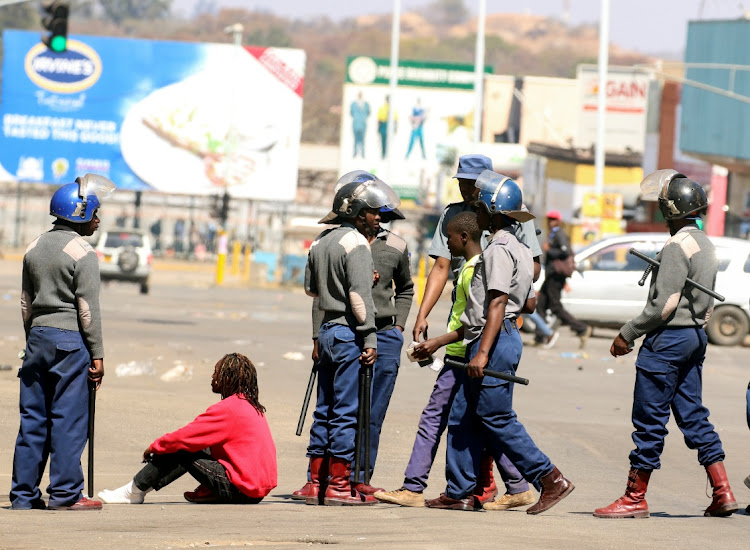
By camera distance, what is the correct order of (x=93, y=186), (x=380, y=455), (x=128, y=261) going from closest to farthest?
(x=93, y=186), (x=380, y=455), (x=128, y=261)

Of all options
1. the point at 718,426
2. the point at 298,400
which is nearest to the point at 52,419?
the point at 298,400

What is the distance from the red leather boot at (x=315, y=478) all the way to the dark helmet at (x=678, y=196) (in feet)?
7.63

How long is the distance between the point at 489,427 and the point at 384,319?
1140 mm

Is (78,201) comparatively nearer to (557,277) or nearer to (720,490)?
(720,490)

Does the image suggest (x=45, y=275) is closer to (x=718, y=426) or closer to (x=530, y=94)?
(x=718, y=426)

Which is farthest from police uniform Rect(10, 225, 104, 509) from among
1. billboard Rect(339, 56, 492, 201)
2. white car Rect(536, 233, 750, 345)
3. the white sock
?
billboard Rect(339, 56, 492, 201)

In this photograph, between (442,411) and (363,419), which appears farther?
(363,419)

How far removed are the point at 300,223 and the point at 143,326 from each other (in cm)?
1976

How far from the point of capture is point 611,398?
13820mm

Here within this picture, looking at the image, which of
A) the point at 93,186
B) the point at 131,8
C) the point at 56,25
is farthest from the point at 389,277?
the point at 131,8

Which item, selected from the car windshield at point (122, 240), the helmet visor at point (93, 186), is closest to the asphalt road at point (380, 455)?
the helmet visor at point (93, 186)

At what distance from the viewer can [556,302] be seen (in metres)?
19.4

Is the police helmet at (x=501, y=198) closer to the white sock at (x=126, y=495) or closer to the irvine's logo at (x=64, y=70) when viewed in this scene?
the white sock at (x=126, y=495)

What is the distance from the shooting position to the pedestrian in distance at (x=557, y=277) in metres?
19.1
